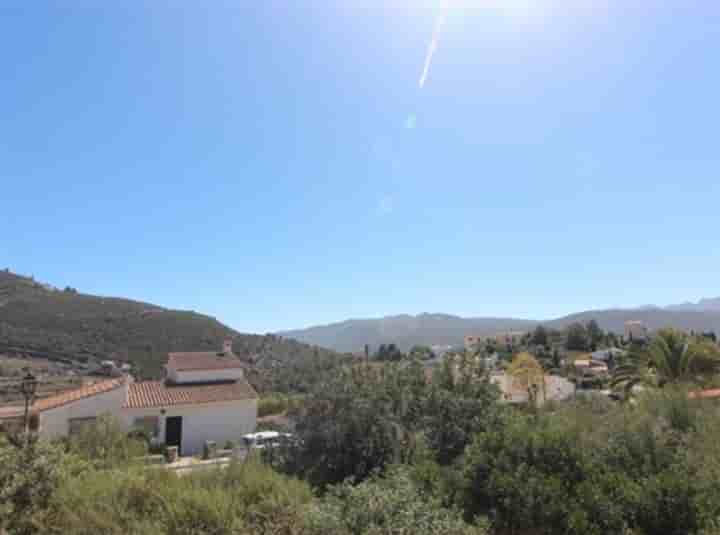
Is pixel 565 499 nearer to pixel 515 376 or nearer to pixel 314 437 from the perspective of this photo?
pixel 314 437

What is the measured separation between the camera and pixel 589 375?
126ft

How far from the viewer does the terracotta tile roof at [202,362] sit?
2266cm

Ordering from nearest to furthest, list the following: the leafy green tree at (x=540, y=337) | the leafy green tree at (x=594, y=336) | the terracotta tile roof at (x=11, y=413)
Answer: the terracotta tile roof at (x=11, y=413) < the leafy green tree at (x=594, y=336) < the leafy green tree at (x=540, y=337)

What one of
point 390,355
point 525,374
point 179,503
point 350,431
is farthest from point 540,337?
point 179,503

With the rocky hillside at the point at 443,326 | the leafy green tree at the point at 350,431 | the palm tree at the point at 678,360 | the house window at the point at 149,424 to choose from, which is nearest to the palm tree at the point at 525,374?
→ the palm tree at the point at 678,360

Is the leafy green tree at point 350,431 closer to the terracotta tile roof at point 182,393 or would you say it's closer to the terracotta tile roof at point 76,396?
the terracotta tile roof at point 182,393

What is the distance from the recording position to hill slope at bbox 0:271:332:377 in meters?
33.8

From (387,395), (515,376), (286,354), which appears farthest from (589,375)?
(387,395)

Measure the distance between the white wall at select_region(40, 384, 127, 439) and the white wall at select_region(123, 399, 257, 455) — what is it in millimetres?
645

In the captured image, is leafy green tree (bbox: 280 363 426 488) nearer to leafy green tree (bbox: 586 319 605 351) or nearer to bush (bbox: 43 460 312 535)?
bush (bbox: 43 460 312 535)

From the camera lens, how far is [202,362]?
23.3 m

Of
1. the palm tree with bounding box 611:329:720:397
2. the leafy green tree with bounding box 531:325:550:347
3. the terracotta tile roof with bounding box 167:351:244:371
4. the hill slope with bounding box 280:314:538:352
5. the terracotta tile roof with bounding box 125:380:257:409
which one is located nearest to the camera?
the palm tree with bounding box 611:329:720:397

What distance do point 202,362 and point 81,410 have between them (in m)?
6.09

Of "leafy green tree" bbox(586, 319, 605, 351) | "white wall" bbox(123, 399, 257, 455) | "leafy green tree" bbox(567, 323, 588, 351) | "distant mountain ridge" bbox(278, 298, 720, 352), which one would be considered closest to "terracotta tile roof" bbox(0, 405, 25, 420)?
"white wall" bbox(123, 399, 257, 455)
